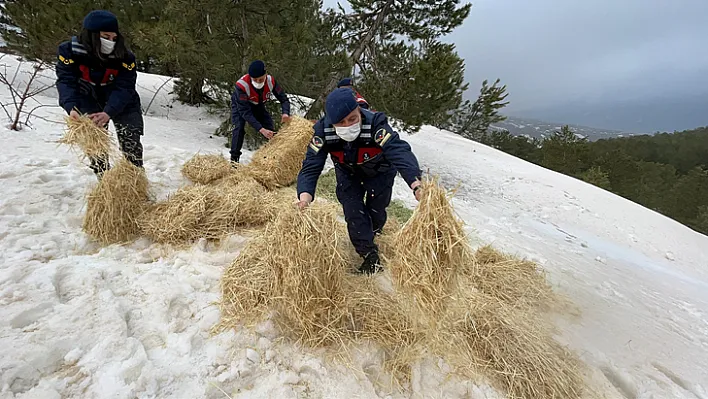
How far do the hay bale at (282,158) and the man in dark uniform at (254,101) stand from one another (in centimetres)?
17

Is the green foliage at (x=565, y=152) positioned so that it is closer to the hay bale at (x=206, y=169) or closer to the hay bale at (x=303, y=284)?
the hay bale at (x=206, y=169)

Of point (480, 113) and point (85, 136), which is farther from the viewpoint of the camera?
point (480, 113)

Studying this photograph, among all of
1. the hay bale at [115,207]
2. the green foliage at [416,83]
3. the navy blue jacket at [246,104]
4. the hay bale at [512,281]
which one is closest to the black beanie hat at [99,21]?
the hay bale at [115,207]

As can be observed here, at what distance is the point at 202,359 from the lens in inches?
69.6

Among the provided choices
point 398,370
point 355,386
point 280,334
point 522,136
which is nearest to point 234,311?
point 280,334

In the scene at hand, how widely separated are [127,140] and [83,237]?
112 centimetres

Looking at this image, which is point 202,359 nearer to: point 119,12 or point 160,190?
point 160,190


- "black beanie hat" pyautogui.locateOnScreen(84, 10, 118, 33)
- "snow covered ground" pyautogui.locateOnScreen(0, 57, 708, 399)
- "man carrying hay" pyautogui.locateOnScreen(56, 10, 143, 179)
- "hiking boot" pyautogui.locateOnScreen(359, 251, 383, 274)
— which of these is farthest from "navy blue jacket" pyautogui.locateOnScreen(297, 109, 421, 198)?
"black beanie hat" pyautogui.locateOnScreen(84, 10, 118, 33)

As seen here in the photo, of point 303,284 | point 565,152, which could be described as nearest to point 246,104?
point 303,284

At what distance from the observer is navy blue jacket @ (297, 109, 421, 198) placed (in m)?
2.13

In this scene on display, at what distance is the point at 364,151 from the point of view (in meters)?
2.33

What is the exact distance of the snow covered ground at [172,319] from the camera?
163cm

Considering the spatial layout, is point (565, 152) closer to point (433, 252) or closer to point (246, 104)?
point (246, 104)

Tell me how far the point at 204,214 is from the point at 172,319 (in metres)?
1.15
